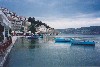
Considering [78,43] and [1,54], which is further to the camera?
[78,43]

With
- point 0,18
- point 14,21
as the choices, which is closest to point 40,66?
point 0,18

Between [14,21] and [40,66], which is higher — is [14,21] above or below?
above

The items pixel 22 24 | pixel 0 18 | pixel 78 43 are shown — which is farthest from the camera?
pixel 22 24

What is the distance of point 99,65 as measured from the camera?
2808cm

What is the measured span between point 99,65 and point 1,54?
11668 mm

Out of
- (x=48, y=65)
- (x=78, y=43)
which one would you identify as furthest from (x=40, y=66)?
(x=78, y=43)

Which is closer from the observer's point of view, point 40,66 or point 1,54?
point 40,66

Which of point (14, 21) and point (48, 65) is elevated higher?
point (14, 21)

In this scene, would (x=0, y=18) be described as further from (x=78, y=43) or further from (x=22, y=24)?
(x=22, y=24)

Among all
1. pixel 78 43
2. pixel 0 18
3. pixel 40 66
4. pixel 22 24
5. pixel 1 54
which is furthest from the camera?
pixel 22 24

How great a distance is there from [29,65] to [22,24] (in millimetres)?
156584

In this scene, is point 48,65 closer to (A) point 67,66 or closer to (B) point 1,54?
(A) point 67,66

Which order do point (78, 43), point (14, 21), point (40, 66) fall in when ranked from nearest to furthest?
1. point (40, 66)
2. point (78, 43)
3. point (14, 21)

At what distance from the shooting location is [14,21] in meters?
168
